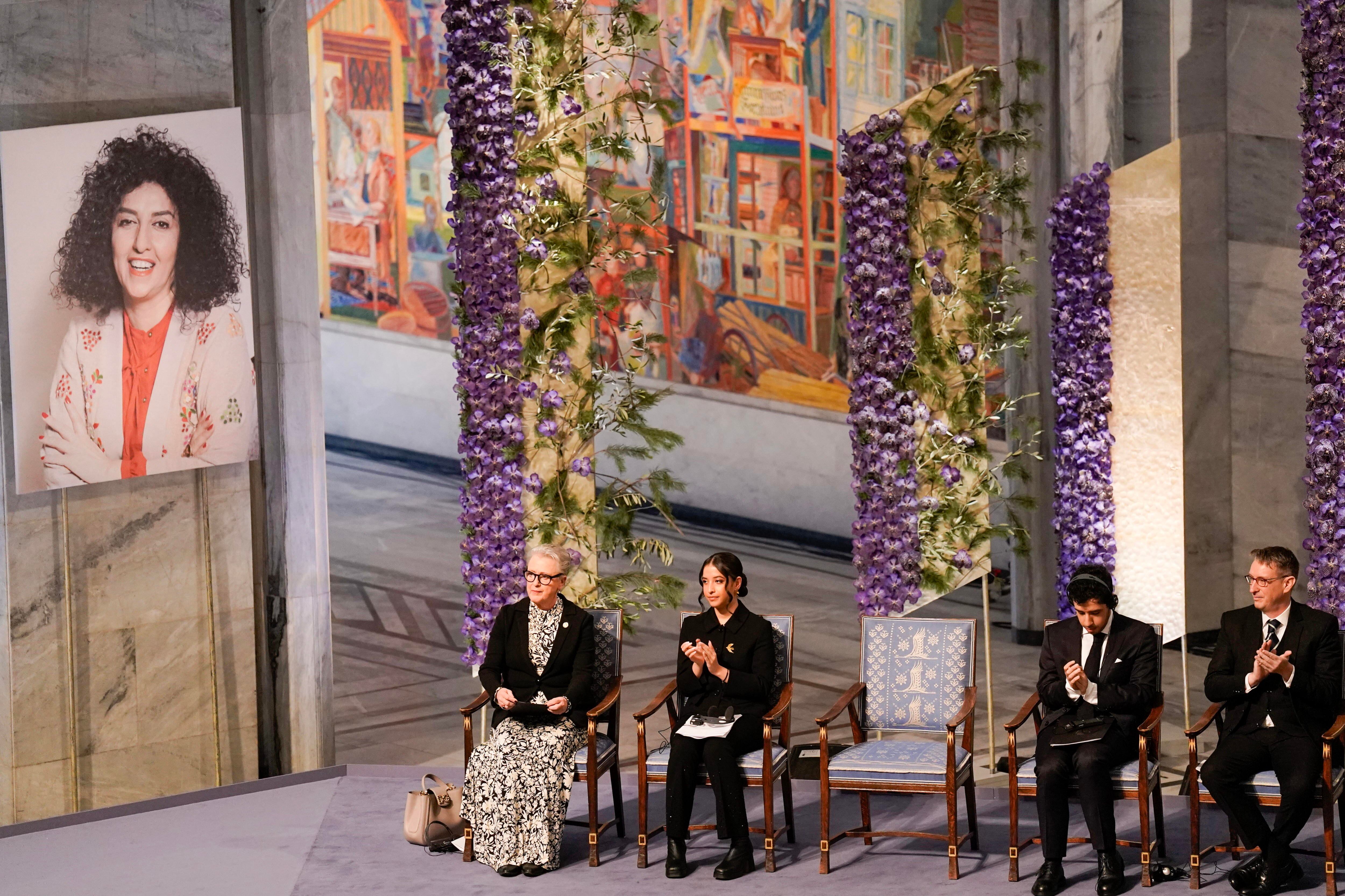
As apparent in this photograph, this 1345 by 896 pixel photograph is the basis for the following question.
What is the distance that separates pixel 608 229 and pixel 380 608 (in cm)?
474

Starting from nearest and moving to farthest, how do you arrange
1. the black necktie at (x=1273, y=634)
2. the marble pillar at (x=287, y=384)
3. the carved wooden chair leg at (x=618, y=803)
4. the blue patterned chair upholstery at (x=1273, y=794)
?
the blue patterned chair upholstery at (x=1273, y=794) < the black necktie at (x=1273, y=634) < the carved wooden chair leg at (x=618, y=803) < the marble pillar at (x=287, y=384)

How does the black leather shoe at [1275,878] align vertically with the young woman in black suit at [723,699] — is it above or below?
below

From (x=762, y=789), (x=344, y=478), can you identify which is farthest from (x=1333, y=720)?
(x=344, y=478)

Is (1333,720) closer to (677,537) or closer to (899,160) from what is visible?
(899,160)

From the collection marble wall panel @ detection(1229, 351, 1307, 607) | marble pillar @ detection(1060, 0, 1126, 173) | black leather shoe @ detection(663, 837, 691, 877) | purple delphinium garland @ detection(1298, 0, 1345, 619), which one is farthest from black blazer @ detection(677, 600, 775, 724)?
marble pillar @ detection(1060, 0, 1126, 173)

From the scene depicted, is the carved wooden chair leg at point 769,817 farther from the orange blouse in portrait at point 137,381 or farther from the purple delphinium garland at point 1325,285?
the orange blouse in portrait at point 137,381

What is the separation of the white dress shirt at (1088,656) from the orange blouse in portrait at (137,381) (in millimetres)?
3838

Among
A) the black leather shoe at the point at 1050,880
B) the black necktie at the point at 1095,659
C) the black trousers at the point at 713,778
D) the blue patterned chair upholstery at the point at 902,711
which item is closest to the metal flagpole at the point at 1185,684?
the black necktie at the point at 1095,659

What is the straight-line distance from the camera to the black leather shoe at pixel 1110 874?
589 cm

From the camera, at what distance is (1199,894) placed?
233 inches

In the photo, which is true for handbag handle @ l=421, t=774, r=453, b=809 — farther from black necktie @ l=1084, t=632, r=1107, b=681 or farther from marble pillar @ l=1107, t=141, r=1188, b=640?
marble pillar @ l=1107, t=141, r=1188, b=640

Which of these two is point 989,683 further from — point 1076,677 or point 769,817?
point 769,817

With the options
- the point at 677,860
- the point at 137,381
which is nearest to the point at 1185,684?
the point at 677,860

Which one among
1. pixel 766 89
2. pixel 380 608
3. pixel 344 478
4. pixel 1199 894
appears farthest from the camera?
pixel 344 478
